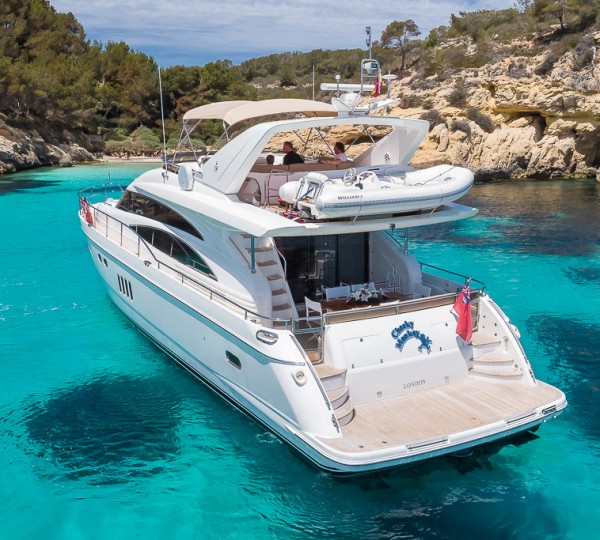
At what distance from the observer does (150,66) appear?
52.6 meters

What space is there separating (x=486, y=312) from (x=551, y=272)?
7655mm

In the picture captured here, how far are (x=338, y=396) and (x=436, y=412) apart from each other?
3.68 ft

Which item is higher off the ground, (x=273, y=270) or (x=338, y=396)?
(x=273, y=270)

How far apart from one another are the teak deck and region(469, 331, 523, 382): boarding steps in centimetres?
10

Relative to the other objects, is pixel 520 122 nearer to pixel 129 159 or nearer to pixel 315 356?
pixel 129 159

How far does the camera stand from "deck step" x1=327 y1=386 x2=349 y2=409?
7.02 meters

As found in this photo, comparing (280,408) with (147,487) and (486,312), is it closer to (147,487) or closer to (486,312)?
(147,487)

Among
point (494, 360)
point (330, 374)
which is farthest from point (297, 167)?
point (494, 360)

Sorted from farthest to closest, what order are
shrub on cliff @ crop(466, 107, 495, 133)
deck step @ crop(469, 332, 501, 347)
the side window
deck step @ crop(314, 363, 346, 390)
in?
shrub on cliff @ crop(466, 107, 495, 133) → the side window → deck step @ crop(469, 332, 501, 347) → deck step @ crop(314, 363, 346, 390)

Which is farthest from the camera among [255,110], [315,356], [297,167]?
[297,167]

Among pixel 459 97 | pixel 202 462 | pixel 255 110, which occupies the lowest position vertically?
→ pixel 202 462

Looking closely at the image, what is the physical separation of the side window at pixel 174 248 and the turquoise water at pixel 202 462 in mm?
1689

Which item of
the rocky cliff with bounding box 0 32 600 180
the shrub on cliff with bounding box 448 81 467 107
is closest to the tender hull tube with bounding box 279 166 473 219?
the rocky cliff with bounding box 0 32 600 180

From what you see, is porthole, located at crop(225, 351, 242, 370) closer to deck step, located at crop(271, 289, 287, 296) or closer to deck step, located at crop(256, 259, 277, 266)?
deck step, located at crop(271, 289, 287, 296)
